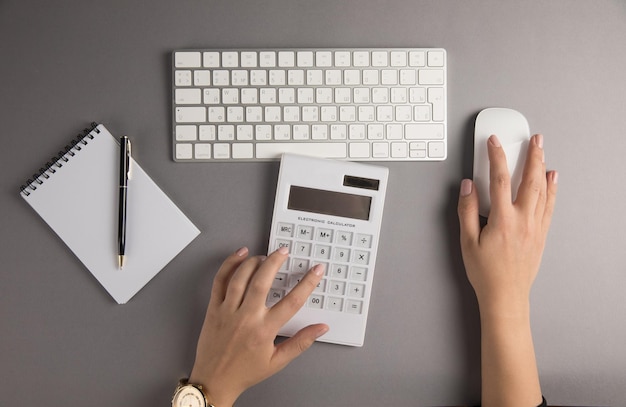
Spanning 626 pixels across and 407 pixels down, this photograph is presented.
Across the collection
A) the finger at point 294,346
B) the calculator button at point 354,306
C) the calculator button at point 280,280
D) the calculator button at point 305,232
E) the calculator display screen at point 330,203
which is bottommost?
the finger at point 294,346

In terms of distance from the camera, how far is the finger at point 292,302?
29.1 inches

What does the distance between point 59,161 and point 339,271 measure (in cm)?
51

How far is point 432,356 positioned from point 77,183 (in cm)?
68

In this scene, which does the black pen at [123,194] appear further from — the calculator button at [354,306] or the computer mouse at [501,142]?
the computer mouse at [501,142]

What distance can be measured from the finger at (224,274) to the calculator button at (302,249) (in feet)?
0.27

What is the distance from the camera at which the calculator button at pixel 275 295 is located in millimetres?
796

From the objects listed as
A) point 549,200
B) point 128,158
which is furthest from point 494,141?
point 128,158

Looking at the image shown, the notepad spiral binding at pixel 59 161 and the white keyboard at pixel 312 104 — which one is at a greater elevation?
the white keyboard at pixel 312 104

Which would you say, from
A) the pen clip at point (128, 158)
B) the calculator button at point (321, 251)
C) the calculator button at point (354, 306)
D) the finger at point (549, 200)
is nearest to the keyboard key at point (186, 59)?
the pen clip at point (128, 158)

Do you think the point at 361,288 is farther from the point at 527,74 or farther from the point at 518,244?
the point at 527,74

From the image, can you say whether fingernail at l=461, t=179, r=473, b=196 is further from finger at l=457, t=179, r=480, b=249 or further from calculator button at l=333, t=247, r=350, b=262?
calculator button at l=333, t=247, r=350, b=262

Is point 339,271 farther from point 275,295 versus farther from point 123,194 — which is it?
point 123,194

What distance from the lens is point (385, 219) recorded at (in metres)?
0.83

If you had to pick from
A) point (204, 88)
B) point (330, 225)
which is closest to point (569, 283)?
point (330, 225)
